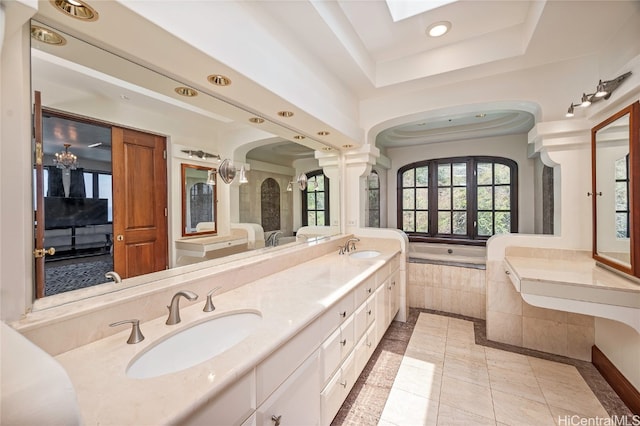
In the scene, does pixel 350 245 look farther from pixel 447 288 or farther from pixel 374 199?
pixel 374 199

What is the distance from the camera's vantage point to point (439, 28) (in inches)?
79.7

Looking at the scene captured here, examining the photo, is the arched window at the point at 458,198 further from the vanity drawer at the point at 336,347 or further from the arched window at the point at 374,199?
the vanity drawer at the point at 336,347

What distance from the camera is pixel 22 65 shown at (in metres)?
0.86

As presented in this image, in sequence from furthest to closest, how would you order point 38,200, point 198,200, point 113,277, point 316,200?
1. point 316,200
2. point 198,200
3. point 113,277
4. point 38,200

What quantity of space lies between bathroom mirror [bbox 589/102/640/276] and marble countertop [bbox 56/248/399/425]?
182cm

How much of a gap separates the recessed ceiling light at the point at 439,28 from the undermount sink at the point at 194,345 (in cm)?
242

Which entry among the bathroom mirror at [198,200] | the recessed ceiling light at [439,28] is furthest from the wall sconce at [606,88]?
the bathroom mirror at [198,200]

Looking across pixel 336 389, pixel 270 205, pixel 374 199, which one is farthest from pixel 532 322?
pixel 374 199

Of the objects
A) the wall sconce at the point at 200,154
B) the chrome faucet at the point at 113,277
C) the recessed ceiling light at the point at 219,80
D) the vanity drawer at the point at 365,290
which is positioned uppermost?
the recessed ceiling light at the point at 219,80

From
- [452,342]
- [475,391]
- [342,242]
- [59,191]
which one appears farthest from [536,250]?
[59,191]

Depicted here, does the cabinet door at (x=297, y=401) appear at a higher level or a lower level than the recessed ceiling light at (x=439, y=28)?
lower

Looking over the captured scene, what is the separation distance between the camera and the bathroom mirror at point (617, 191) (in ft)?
5.09

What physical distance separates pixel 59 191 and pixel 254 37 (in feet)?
3.93

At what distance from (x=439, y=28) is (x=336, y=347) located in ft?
8.03
